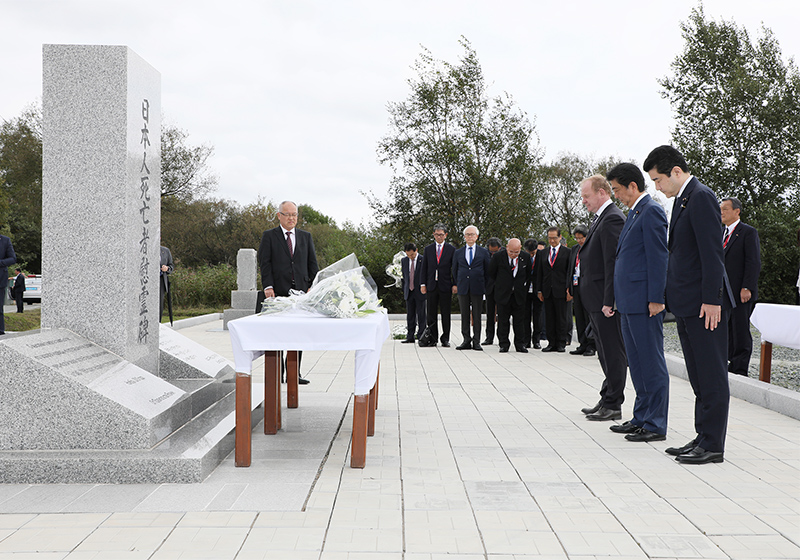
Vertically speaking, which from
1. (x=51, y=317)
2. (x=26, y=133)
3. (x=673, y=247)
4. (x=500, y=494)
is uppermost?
(x=26, y=133)

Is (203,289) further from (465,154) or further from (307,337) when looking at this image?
(307,337)

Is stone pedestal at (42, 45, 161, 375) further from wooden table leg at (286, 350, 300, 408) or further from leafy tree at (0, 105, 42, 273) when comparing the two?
leafy tree at (0, 105, 42, 273)

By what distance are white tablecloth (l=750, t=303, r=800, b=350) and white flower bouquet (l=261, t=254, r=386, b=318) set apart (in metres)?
4.06

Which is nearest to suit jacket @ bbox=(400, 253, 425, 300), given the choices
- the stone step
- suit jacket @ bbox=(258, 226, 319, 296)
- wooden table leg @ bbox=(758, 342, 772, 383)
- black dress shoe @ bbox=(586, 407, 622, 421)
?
suit jacket @ bbox=(258, 226, 319, 296)

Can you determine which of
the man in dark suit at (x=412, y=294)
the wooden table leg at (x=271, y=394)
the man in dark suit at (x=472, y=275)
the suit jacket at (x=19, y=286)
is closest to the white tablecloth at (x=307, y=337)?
the wooden table leg at (x=271, y=394)

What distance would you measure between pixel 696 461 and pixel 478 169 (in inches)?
721

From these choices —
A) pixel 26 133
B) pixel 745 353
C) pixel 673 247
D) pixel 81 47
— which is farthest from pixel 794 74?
pixel 26 133

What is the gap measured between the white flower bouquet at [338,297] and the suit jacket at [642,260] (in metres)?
1.92

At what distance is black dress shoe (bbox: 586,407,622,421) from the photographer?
19.8 feet

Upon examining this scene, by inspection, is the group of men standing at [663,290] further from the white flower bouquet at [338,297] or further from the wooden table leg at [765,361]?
the white flower bouquet at [338,297]

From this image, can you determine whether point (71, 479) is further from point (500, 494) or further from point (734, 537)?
point (734, 537)

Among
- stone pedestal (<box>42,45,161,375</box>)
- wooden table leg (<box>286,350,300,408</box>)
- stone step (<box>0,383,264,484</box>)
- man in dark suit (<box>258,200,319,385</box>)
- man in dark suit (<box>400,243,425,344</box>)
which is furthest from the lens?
man in dark suit (<box>400,243,425,344</box>)

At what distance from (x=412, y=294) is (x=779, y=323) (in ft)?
24.6

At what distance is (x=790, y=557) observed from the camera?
2.99 m
